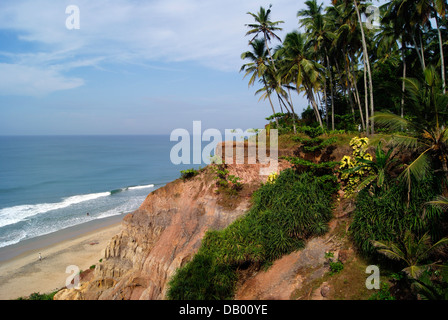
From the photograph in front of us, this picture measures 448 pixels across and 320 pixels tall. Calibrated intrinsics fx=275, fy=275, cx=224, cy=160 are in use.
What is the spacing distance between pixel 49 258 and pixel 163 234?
1605 cm

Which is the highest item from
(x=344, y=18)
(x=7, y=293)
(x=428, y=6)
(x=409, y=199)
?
(x=344, y=18)

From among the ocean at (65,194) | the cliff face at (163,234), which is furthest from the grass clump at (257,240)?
the ocean at (65,194)

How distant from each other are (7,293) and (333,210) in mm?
24372

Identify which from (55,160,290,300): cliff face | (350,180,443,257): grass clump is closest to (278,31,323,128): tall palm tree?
(55,160,290,300): cliff face

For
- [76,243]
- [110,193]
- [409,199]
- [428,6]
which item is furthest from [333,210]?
[110,193]

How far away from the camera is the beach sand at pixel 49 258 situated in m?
21.9

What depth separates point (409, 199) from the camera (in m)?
9.89

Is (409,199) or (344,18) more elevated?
(344,18)

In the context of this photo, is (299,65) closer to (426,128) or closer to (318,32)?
(318,32)

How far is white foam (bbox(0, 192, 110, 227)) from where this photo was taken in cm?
3391

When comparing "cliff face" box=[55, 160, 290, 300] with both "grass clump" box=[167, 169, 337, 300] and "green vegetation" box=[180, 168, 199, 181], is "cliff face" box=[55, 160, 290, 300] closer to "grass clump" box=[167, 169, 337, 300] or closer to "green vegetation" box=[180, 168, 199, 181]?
"green vegetation" box=[180, 168, 199, 181]

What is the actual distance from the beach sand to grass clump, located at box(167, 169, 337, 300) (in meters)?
16.2
